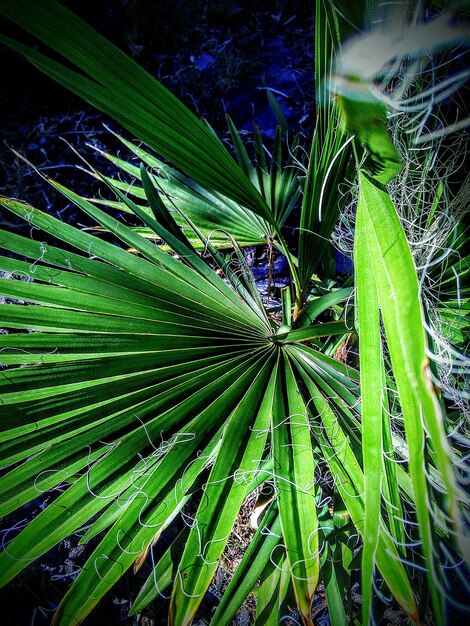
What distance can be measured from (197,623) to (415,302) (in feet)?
3.74

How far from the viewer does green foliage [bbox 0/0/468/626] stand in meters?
0.49

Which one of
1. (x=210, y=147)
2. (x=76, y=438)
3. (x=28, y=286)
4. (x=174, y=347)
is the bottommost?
(x=76, y=438)

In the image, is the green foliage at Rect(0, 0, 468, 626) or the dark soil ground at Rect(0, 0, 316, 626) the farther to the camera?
the dark soil ground at Rect(0, 0, 316, 626)

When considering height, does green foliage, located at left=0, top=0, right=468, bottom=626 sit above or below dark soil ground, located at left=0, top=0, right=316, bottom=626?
below

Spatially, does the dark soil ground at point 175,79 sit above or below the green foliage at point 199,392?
above

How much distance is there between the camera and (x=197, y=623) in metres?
1.12

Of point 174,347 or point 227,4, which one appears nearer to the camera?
point 174,347

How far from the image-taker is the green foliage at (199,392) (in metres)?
0.49

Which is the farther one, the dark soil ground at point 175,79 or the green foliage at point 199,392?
the dark soil ground at point 175,79

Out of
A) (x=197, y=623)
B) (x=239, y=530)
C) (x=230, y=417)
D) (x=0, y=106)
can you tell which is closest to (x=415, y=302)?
(x=230, y=417)

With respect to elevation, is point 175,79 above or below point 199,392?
above

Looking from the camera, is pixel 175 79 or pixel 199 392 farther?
pixel 175 79

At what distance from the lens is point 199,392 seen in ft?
2.43

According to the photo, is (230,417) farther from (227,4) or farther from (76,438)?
(227,4)
